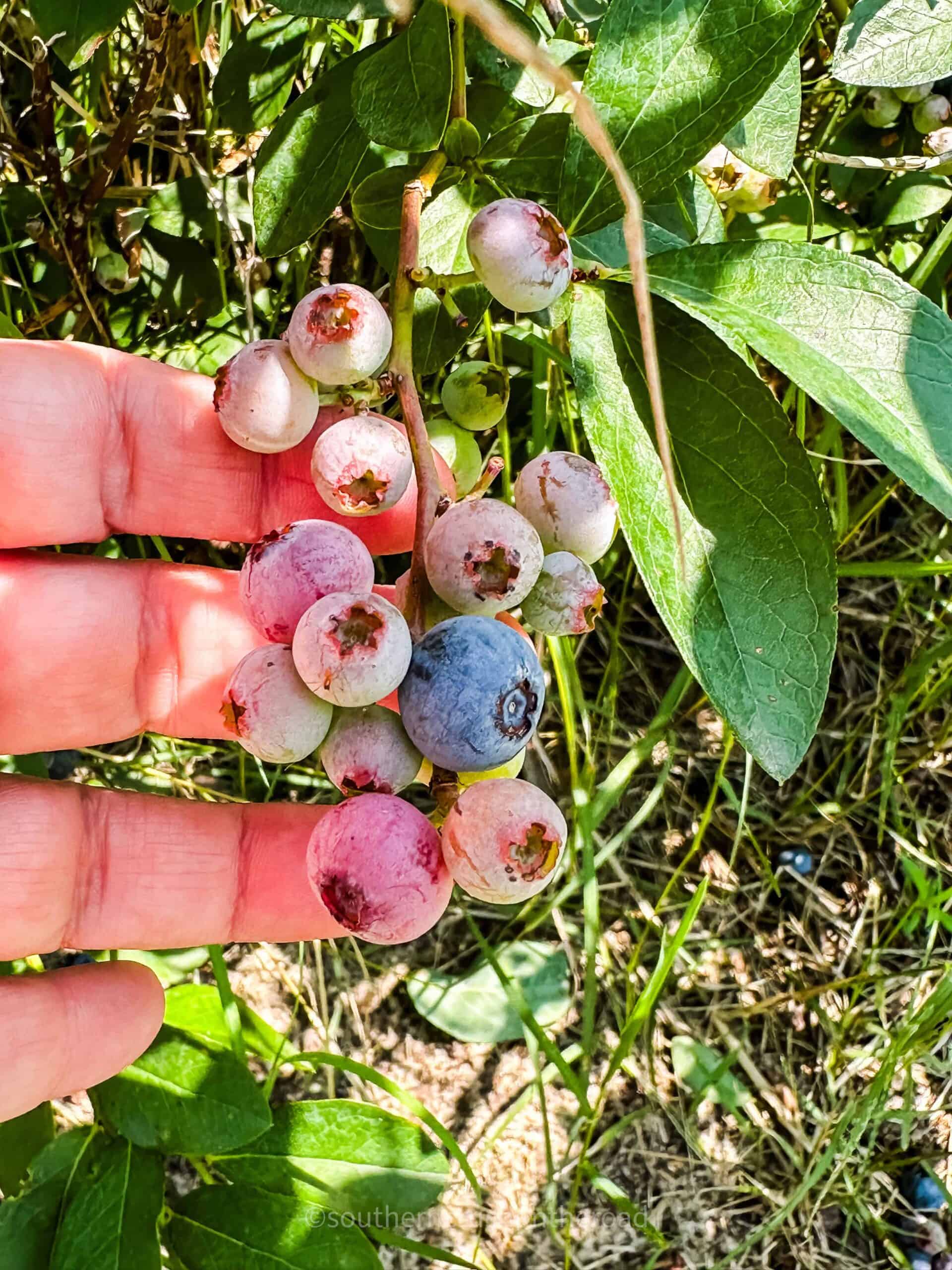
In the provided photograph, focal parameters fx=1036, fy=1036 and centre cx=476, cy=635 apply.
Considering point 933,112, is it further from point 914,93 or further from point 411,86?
point 411,86

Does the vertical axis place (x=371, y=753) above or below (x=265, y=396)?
below

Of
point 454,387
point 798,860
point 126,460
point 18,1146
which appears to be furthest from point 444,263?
A: point 798,860

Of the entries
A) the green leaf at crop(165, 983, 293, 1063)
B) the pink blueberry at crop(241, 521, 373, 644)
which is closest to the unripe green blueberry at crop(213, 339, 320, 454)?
the pink blueberry at crop(241, 521, 373, 644)

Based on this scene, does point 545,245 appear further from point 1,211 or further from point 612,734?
point 612,734

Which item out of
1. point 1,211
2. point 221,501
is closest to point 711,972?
point 221,501

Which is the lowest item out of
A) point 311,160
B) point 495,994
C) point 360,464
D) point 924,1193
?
point 924,1193

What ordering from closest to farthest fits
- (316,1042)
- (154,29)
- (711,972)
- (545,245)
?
(545,245) < (154,29) < (316,1042) < (711,972)

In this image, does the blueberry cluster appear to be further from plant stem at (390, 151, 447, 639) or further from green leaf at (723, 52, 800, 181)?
green leaf at (723, 52, 800, 181)

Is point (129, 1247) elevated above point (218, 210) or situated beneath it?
situated beneath
